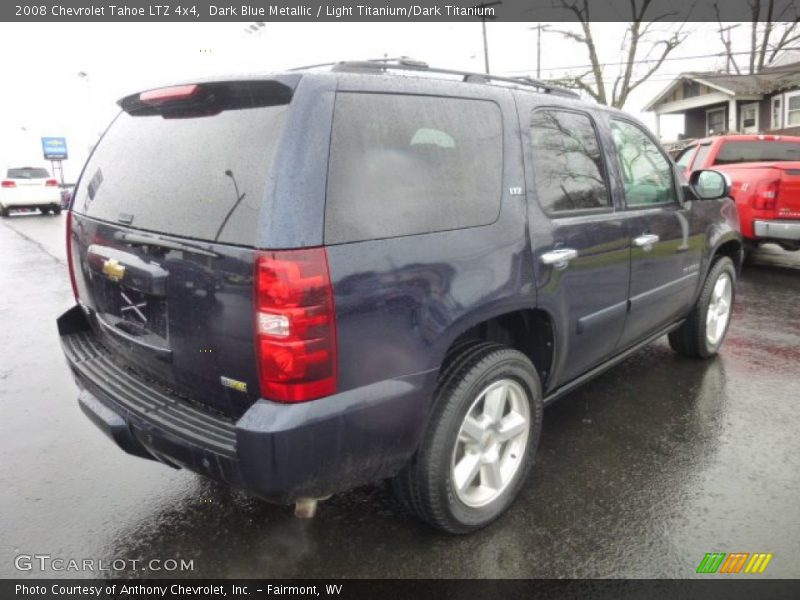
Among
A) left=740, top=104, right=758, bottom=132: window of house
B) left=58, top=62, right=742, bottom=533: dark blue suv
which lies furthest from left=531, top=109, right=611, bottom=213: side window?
left=740, top=104, right=758, bottom=132: window of house

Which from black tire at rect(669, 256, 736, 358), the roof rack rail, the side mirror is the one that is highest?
the roof rack rail

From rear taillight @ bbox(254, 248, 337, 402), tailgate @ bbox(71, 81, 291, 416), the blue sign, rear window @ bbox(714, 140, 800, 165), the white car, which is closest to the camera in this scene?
rear taillight @ bbox(254, 248, 337, 402)

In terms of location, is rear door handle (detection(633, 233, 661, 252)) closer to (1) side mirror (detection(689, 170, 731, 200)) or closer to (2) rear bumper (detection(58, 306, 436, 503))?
(1) side mirror (detection(689, 170, 731, 200))

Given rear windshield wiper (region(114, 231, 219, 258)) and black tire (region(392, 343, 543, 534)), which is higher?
rear windshield wiper (region(114, 231, 219, 258))

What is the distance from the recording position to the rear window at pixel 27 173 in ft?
70.1

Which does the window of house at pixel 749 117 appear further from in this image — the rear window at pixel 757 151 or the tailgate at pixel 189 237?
the tailgate at pixel 189 237

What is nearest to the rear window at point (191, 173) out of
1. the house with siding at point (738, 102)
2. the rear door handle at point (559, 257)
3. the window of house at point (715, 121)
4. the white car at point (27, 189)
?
the rear door handle at point (559, 257)

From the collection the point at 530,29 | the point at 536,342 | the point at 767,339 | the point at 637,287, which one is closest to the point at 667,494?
the point at 536,342

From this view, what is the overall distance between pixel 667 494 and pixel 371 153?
2108mm

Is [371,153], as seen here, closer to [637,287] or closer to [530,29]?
[637,287]

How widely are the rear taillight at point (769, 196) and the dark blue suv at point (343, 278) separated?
548cm

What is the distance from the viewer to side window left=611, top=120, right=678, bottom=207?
345 cm

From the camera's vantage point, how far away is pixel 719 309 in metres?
4.66

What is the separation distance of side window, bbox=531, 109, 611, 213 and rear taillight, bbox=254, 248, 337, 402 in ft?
4.25
